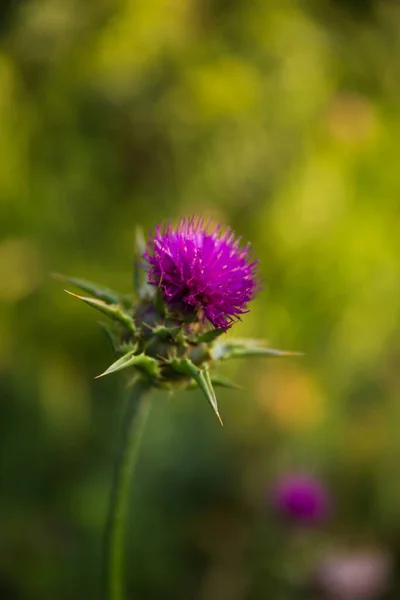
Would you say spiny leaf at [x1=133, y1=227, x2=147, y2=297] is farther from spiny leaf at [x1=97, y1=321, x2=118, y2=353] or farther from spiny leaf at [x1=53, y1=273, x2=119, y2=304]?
spiny leaf at [x1=97, y1=321, x2=118, y2=353]

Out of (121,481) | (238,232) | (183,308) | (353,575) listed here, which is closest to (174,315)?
(183,308)

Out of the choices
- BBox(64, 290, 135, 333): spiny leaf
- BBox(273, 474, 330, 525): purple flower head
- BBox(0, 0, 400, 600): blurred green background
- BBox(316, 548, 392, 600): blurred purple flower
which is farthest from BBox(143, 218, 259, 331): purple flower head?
BBox(316, 548, 392, 600): blurred purple flower

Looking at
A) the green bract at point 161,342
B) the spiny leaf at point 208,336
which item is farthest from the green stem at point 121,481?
the spiny leaf at point 208,336

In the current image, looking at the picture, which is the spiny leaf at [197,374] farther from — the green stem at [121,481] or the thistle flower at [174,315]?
the green stem at [121,481]

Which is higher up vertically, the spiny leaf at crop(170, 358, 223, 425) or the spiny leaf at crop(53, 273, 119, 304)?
the spiny leaf at crop(53, 273, 119, 304)

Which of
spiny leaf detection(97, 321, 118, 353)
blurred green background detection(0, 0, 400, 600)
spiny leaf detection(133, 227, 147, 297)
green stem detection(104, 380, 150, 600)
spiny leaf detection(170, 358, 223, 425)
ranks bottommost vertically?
green stem detection(104, 380, 150, 600)

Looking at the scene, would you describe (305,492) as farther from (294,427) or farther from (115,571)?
(115,571)
